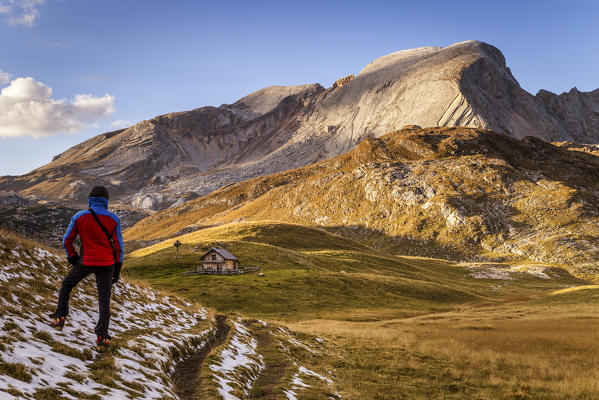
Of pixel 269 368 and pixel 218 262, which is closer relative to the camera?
pixel 269 368

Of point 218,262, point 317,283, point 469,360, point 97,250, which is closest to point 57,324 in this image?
point 97,250

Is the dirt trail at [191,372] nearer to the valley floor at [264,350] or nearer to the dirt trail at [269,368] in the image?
the valley floor at [264,350]

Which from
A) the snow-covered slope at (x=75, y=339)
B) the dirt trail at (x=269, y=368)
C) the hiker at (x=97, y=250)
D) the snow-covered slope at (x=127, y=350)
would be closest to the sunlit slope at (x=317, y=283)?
the dirt trail at (x=269, y=368)

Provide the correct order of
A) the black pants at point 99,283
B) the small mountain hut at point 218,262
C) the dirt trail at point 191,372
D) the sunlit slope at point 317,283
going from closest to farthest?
the black pants at point 99,283
the dirt trail at point 191,372
the sunlit slope at point 317,283
the small mountain hut at point 218,262

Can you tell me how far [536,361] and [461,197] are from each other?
167 meters

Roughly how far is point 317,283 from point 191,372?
5089 centimetres

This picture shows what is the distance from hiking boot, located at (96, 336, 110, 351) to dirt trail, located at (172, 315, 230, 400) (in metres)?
2.67

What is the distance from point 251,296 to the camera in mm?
54688

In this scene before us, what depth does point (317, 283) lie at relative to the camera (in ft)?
217

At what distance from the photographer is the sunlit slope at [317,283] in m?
53.4

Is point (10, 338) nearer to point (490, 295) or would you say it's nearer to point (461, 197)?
point (490, 295)

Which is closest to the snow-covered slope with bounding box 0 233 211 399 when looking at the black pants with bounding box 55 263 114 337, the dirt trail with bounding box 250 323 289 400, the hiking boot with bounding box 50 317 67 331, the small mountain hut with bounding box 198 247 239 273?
the hiking boot with bounding box 50 317 67 331

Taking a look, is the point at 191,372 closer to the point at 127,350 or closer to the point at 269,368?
the point at 127,350

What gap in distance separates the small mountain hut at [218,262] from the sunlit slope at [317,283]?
3.62 metres
